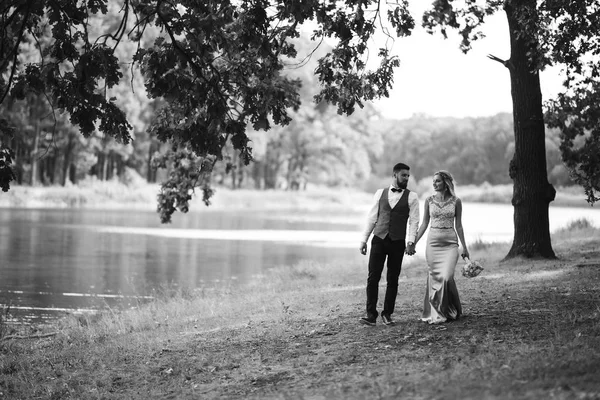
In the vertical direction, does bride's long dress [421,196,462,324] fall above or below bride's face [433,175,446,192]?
below

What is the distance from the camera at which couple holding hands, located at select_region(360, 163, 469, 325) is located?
9767 mm

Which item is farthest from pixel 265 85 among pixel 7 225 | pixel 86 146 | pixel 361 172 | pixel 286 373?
pixel 361 172

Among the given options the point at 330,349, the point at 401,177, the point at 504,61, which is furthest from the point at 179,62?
the point at 504,61

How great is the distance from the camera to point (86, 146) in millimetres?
60281

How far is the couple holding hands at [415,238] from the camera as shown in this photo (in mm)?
9767

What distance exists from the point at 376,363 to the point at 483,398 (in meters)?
2.34

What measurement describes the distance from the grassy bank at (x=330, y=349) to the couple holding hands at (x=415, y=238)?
1.11ft

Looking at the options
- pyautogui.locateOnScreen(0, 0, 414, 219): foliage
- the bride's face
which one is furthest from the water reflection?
the bride's face

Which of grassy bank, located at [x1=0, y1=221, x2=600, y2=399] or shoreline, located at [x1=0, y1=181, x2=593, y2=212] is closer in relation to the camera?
grassy bank, located at [x1=0, y1=221, x2=600, y2=399]

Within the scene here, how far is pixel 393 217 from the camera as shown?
975 cm

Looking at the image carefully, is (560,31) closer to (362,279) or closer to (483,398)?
(362,279)

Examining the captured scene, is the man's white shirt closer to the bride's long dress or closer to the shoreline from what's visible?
the bride's long dress

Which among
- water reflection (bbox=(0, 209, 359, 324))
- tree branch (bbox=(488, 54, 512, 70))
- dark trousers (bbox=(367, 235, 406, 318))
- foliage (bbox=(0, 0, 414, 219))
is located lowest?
water reflection (bbox=(0, 209, 359, 324))

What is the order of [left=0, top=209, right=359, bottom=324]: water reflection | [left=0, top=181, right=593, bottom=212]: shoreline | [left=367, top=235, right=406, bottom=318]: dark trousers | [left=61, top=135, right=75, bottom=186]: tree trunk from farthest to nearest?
[left=61, top=135, right=75, bottom=186]: tree trunk → [left=0, top=181, right=593, bottom=212]: shoreline → [left=0, top=209, right=359, bottom=324]: water reflection → [left=367, top=235, right=406, bottom=318]: dark trousers
